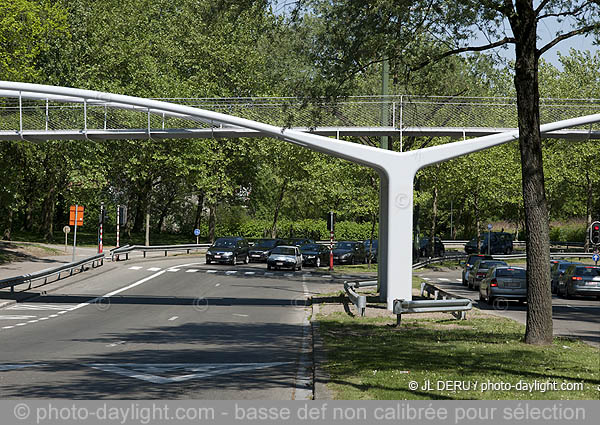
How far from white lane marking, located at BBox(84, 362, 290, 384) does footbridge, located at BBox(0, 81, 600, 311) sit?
6834 millimetres

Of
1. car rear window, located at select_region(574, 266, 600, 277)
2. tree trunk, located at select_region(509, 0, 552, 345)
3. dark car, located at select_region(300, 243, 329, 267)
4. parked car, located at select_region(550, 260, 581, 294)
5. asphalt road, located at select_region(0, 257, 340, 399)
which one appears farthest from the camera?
dark car, located at select_region(300, 243, 329, 267)

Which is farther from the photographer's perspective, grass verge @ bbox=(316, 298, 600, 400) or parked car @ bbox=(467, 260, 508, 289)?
parked car @ bbox=(467, 260, 508, 289)

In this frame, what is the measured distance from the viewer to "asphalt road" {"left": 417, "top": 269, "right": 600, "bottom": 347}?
20.2 metres

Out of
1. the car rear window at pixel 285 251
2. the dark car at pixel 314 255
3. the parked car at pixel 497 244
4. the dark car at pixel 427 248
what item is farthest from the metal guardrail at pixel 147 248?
the parked car at pixel 497 244

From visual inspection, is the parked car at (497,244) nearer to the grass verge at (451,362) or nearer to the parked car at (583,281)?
the parked car at (583,281)

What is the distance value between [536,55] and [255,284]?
24083mm

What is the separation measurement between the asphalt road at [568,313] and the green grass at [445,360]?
62.7 inches

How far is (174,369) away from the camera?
13.3 metres

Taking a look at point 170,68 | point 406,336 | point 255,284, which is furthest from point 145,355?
point 170,68

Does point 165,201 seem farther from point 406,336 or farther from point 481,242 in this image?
point 406,336

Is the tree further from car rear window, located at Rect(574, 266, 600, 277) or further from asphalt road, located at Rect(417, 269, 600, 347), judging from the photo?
car rear window, located at Rect(574, 266, 600, 277)

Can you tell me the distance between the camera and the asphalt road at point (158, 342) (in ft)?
37.8

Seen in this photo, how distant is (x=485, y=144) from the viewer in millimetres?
24578

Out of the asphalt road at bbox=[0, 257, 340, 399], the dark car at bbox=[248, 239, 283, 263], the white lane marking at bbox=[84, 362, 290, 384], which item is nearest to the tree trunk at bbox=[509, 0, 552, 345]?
the asphalt road at bbox=[0, 257, 340, 399]
